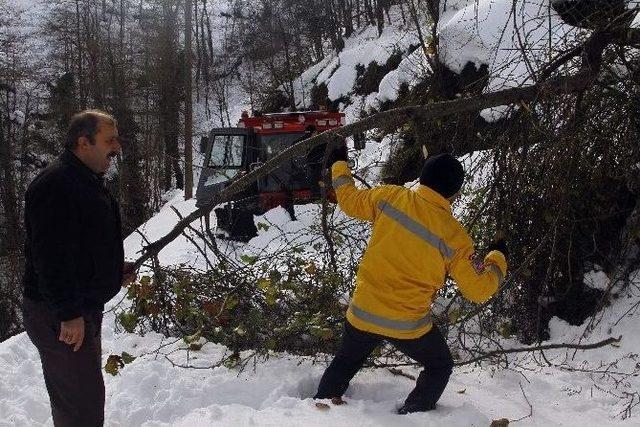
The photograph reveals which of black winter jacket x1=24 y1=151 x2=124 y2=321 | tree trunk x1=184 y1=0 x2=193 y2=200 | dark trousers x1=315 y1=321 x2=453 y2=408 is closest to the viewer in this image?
black winter jacket x1=24 y1=151 x2=124 y2=321

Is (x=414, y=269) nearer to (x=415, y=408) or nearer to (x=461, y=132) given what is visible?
(x=415, y=408)

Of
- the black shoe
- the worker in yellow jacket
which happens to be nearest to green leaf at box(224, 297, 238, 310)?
the worker in yellow jacket

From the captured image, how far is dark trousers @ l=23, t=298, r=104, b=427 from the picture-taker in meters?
2.52

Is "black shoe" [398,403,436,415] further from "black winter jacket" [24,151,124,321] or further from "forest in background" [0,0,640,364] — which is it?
"black winter jacket" [24,151,124,321]

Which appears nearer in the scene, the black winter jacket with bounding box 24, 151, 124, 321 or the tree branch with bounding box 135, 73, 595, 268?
the black winter jacket with bounding box 24, 151, 124, 321

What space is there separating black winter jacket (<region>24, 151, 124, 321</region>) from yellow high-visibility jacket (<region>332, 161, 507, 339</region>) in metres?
1.29

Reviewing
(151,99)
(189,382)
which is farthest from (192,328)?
(151,99)

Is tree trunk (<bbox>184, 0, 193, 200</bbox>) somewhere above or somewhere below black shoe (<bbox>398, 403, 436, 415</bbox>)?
above

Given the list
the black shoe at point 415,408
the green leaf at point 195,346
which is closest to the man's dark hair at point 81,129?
the green leaf at point 195,346

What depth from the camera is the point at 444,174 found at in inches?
106

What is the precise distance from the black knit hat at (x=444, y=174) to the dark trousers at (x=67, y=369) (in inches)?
69.7

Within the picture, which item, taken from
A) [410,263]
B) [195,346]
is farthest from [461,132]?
[195,346]

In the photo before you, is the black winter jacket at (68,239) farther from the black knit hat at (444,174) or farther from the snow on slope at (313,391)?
the black knit hat at (444,174)

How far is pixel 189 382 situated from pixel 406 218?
1.96 metres
